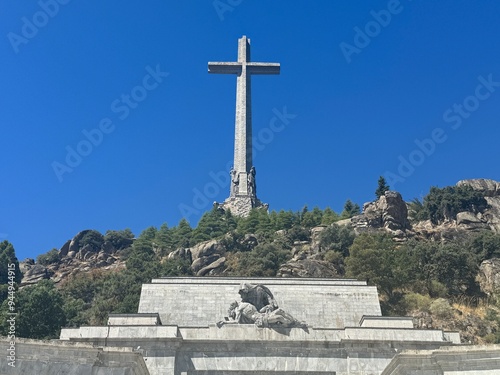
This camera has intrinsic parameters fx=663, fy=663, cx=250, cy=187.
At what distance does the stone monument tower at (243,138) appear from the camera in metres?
110

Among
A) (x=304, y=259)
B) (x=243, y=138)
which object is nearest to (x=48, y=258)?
(x=243, y=138)

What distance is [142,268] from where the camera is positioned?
3196 inches

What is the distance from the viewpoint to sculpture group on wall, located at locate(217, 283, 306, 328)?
39812mm

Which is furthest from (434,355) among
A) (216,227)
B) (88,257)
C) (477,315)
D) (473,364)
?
(88,257)

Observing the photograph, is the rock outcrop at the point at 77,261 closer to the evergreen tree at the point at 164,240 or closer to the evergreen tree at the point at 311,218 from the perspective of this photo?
the evergreen tree at the point at 164,240

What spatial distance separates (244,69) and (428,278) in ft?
192

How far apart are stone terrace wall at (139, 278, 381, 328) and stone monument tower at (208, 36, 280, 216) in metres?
62.3

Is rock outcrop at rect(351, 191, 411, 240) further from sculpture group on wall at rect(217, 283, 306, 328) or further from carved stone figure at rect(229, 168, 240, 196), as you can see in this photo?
sculpture group on wall at rect(217, 283, 306, 328)

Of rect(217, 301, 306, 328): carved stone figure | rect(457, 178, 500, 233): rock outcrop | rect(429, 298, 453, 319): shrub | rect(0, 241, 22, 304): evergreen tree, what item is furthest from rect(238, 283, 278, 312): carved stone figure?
rect(457, 178, 500, 233): rock outcrop

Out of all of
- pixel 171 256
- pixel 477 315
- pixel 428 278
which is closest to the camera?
pixel 477 315

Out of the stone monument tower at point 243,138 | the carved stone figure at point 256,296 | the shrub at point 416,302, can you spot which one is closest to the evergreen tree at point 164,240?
the stone monument tower at point 243,138

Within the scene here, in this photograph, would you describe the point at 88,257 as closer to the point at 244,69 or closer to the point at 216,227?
the point at 216,227

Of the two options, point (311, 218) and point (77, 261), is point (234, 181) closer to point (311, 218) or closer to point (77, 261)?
point (311, 218)

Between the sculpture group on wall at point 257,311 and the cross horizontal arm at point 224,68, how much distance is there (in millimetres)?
76669
